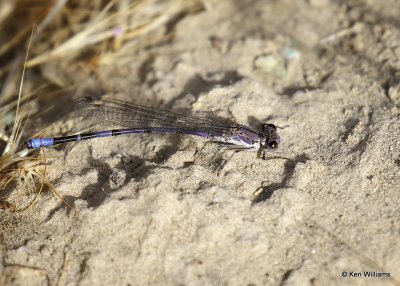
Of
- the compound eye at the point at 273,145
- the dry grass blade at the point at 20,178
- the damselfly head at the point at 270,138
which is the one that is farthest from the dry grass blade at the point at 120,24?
the compound eye at the point at 273,145

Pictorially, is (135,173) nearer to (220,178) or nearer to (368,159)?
(220,178)

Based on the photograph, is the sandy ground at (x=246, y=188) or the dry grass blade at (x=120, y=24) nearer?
the sandy ground at (x=246, y=188)

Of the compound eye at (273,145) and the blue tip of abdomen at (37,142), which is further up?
the blue tip of abdomen at (37,142)

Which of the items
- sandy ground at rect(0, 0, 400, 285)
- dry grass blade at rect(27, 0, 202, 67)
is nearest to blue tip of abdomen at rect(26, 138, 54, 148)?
sandy ground at rect(0, 0, 400, 285)

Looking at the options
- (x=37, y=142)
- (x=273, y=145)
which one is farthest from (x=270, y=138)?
(x=37, y=142)

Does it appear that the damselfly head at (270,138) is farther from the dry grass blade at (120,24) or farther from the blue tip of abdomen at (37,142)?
the dry grass blade at (120,24)

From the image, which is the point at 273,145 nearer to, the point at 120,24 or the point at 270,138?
the point at 270,138

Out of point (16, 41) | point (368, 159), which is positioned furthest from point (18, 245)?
point (16, 41)

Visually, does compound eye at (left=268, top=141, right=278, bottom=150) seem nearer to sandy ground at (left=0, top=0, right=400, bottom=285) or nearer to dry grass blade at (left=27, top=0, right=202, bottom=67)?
sandy ground at (left=0, top=0, right=400, bottom=285)
